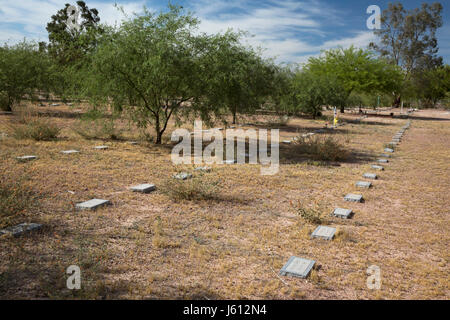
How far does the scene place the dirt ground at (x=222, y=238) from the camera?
294 centimetres

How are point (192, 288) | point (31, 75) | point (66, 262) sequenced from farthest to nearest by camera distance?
point (31, 75) < point (66, 262) < point (192, 288)

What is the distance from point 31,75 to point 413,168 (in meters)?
16.1

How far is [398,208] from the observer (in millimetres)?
A: 5305

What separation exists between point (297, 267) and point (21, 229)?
9.98 ft

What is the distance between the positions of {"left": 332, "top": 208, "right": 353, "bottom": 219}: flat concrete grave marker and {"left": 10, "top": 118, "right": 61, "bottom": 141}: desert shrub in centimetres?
863

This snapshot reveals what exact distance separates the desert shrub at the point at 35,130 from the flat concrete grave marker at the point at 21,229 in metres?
6.77

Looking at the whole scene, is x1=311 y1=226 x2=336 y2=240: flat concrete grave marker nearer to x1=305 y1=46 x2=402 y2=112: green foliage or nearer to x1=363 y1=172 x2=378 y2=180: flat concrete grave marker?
x1=363 y1=172 x2=378 y2=180: flat concrete grave marker

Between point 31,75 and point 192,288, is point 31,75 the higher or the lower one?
the higher one

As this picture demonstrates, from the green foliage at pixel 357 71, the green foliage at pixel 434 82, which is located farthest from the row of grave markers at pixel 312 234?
the green foliage at pixel 434 82

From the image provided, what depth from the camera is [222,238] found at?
3.99 meters

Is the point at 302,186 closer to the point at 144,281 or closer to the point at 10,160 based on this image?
the point at 144,281

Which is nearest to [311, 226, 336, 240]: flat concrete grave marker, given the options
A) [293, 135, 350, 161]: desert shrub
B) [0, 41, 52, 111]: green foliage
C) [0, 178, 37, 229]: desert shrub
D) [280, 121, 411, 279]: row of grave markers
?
[280, 121, 411, 279]: row of grave markers

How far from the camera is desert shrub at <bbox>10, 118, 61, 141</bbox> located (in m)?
9.66

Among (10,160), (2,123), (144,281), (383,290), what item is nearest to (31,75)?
(2,123)
